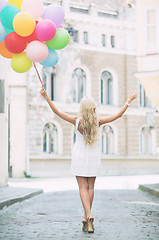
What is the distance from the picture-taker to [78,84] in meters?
25.6

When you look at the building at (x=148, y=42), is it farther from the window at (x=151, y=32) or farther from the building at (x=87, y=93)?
the building at (x=87, y=93)

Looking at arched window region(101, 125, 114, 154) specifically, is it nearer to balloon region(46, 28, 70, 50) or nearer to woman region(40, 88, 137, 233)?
balloon region(46, 28, 70, 50)

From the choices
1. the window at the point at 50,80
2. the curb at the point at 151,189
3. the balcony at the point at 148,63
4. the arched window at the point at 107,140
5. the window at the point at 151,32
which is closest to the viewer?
the curb at the point at 151,189

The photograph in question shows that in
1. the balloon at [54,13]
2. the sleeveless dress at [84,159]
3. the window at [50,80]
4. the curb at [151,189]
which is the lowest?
the curb at [151,189]

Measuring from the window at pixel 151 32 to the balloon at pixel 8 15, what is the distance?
10.4 metres

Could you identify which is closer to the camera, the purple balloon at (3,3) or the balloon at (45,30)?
the balloon at (45,30)

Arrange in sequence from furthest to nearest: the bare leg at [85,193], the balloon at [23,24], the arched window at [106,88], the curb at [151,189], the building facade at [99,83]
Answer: the arched window at [106,88] < the building facade at [99,83] < the curb at [151,189] < the balloon at [23,24] < the bare leg at [85,193]

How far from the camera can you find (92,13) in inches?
997

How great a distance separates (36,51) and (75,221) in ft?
9.29

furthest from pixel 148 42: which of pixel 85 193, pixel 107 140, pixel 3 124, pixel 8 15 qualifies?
pixel 107 140

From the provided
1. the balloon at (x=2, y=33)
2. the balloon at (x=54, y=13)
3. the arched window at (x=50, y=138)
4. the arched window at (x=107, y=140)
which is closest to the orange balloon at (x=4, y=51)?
the balloon at (x=2, y=33)

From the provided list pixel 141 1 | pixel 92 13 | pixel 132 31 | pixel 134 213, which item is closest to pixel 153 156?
pixel 132 31

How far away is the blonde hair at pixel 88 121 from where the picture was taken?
5.55 m

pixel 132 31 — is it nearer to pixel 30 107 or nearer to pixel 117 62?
pixel 117 62
